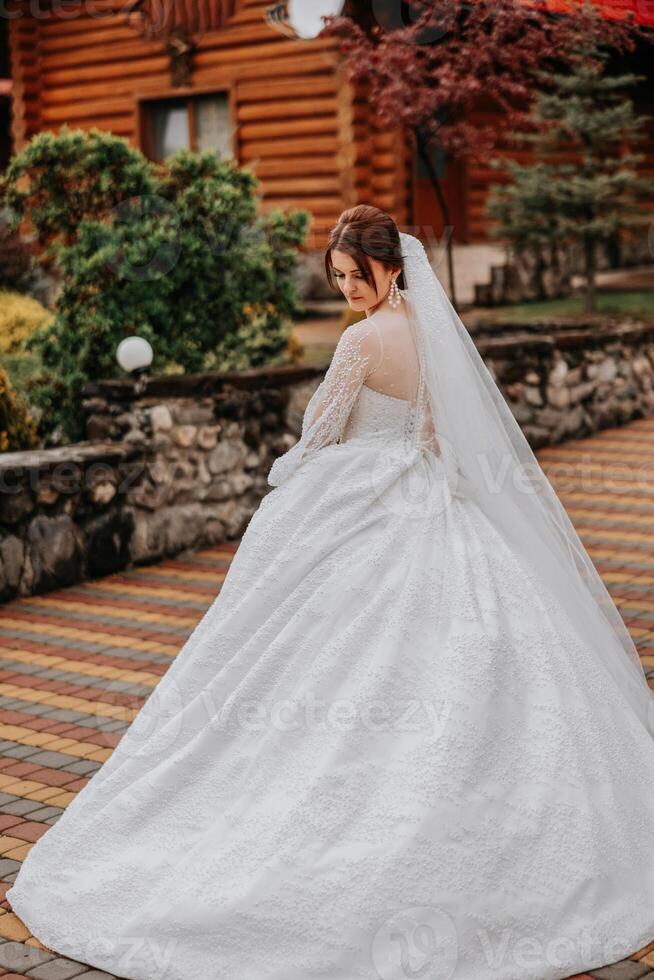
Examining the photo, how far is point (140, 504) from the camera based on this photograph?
7.94 m

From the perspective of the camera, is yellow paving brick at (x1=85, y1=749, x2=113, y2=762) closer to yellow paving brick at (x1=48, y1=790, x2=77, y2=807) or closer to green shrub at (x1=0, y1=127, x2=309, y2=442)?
yellow paving brick at (x1=48, y1=790, x2=77, y2=807)

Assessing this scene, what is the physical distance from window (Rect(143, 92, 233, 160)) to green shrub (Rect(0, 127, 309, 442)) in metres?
8.32

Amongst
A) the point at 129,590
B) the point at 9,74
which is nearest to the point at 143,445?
the point at 129,590

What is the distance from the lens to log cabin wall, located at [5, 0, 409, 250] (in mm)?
16125

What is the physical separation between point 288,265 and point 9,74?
13.5m

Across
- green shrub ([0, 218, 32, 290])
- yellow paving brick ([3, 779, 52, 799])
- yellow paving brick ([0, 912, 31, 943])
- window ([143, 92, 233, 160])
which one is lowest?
yellow paving brick ([3, 779, 52, 799])

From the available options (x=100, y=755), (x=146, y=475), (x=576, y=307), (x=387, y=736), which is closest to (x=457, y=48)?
(x=576, y=307)

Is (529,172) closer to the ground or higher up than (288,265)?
higher up

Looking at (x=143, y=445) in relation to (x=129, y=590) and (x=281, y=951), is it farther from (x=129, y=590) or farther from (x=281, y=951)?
(x=281, y=951)

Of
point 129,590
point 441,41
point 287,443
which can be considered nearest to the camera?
point 129,590

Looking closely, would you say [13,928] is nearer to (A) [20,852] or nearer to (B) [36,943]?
(B) [36,943]

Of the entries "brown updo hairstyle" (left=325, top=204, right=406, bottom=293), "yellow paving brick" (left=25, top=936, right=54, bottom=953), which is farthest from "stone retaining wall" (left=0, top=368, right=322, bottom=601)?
"yellow paving brick" (left=25, top=936, right=54, bottom=953)

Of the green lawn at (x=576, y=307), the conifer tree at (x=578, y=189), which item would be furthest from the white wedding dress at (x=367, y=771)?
the conifer tree at (x=578, y=189)

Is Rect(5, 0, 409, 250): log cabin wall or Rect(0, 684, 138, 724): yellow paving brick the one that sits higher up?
Rect(5, 0, 409, 250): log cabin wall
